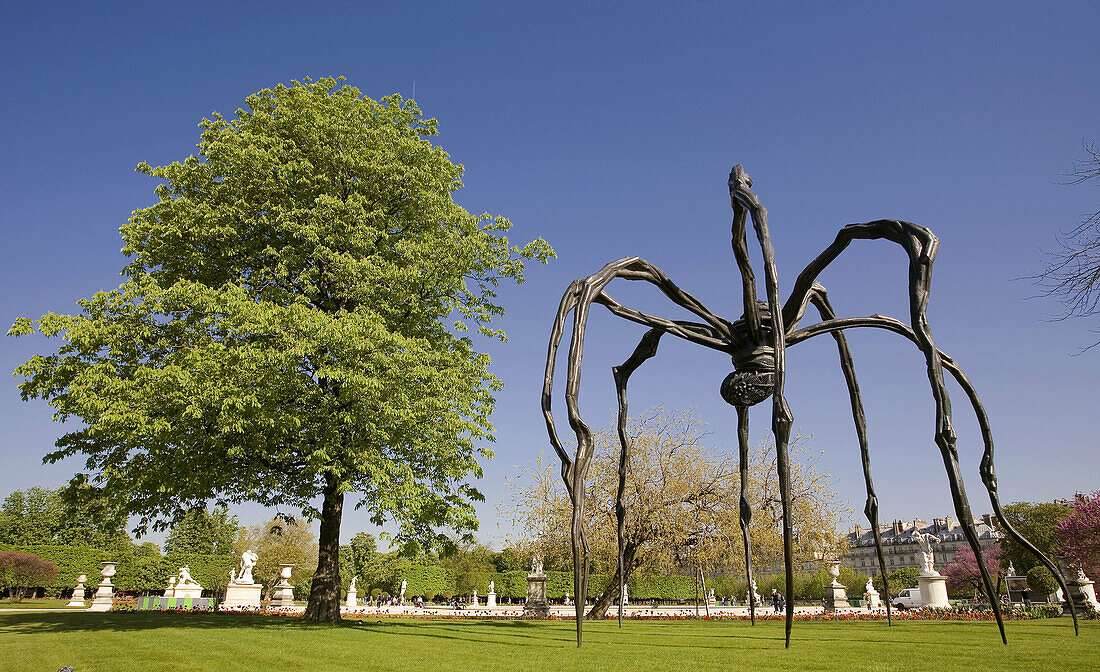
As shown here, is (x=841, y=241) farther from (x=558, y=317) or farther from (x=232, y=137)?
(x=232, y=137)

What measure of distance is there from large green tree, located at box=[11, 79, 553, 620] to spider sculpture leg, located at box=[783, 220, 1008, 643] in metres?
9.12

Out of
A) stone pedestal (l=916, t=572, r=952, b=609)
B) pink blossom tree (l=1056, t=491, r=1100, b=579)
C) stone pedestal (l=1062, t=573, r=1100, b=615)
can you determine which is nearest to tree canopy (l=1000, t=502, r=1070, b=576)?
pink blossom tree (l=1056, t=491, r=1100, b=579)

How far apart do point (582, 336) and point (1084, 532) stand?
104 feet

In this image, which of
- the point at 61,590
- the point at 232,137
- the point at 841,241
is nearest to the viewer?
the point at 841,241

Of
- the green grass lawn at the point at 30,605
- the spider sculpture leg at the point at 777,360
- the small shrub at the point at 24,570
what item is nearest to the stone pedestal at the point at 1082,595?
the spider sculpture leg at the point at 777,360

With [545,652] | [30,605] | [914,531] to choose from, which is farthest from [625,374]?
[914,531]

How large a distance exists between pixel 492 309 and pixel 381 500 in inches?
248

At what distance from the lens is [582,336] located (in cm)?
520

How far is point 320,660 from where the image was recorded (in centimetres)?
676

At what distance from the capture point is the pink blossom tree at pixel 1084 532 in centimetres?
2591

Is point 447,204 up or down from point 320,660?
up

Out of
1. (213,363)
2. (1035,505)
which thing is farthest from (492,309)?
(1035,505)

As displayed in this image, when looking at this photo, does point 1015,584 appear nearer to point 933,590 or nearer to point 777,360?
point 933,590

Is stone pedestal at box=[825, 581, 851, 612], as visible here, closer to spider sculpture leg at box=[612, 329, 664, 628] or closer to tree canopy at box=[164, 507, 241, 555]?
spider sculpture leg at box=[612, 329, 664, 628]
